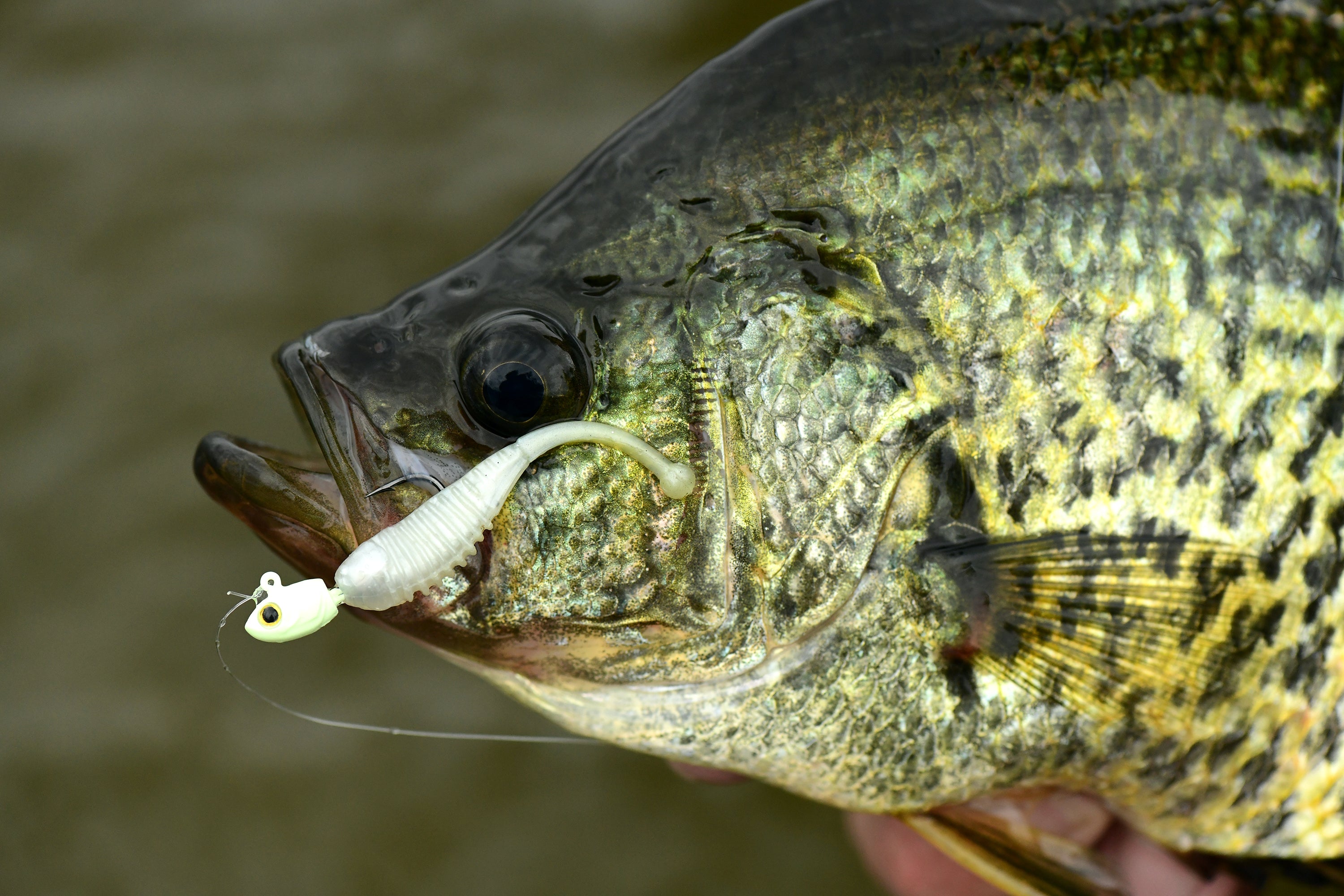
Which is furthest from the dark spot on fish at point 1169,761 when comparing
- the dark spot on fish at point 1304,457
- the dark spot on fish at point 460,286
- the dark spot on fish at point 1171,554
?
the dark spot on fish at point 460,286

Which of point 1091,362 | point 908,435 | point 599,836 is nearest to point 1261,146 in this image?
point 1091,362

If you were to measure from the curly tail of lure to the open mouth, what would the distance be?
0.12ft

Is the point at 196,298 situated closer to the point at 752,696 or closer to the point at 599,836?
the point at 599,836

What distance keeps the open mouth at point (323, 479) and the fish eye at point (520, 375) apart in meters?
0.08

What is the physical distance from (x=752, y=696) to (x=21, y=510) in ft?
8.03

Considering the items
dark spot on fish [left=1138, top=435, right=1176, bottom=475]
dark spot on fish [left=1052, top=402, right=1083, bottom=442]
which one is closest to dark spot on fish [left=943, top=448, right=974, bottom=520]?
dark spot on fish [left=1052, top=402, right=1083, bottom=442]

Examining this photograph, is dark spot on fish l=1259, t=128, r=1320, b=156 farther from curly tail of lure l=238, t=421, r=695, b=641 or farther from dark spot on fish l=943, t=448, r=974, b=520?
curly tail of lure l=238, t=421, r=695, b=641

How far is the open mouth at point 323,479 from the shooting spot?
1.18 m

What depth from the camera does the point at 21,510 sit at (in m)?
2.85

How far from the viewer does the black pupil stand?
1.20 metres

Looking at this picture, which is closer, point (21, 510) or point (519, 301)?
point (519, 301)

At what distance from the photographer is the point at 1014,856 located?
1.62 meters

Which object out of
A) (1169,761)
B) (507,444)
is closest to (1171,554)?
(1169,761)

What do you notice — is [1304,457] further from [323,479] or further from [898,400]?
[323,479]
